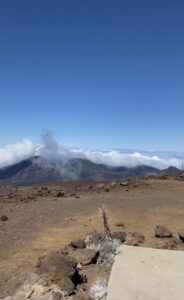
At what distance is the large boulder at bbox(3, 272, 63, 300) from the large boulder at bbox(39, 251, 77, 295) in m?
0.26

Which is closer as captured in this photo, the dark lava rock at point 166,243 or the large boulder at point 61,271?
the large boulder at point 61,271

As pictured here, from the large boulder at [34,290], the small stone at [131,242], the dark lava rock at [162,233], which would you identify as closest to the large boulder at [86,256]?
the small stone at [131,242]

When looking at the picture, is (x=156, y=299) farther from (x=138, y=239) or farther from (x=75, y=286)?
(x=138, y=239)

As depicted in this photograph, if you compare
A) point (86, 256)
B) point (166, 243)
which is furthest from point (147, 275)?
point (166, 243)

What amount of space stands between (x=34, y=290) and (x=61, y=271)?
744 mm

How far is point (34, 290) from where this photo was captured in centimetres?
542

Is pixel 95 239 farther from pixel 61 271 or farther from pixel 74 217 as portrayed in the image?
pixel 74 217

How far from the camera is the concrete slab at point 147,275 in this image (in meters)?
5.48

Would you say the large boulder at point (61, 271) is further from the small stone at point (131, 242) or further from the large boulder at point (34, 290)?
the small stone at point (131, 242)

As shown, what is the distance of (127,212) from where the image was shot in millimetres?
13836

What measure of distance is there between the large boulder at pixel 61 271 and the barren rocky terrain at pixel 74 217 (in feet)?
1.79

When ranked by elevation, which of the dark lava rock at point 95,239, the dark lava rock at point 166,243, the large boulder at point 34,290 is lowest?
the dark lava rock at point 166,243

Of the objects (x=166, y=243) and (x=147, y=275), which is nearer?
(x=147, y=275)

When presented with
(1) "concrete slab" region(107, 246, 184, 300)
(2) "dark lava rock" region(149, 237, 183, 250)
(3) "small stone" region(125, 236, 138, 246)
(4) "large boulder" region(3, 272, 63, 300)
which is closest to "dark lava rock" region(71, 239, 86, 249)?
(3) "small stone" region(125, 236, 138, 246)
